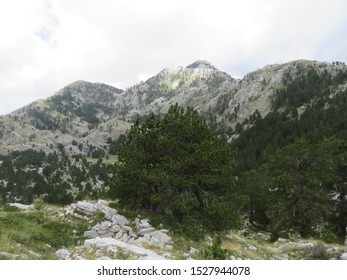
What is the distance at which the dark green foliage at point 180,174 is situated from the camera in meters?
20.7

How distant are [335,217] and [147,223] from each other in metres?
19.8

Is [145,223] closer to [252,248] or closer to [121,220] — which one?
[121,220]

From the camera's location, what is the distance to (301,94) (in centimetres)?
18850

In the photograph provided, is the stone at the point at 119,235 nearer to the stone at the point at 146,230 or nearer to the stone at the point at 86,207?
the stone at the point at 146,230

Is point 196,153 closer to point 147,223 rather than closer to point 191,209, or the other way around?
point 191,209

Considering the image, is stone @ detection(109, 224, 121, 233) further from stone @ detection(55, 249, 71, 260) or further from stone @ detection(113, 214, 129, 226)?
stone @ detection(55, 249, 71, 260)

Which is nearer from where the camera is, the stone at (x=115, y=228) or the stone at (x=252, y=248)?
the stone at (x=115, y=228)

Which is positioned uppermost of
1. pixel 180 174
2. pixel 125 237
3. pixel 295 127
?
pixel 295 127

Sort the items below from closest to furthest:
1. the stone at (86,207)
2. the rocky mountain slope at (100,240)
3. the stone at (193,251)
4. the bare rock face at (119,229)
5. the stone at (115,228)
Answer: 1. the rocky mountain slope at (100,240)
2. the stone at (193,251)
3. the bare rock face at (119,229)
4. the stone at (115,228)
5. the stone at (86,207)

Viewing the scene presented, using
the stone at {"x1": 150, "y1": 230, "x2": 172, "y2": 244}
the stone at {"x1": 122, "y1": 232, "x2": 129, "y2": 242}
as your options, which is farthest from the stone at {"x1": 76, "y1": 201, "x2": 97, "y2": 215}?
the stone at {"x1": 150, "y1": 230, "x2": 172, "y2": 244}

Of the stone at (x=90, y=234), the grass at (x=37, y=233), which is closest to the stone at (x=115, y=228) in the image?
the stone at (x=90, y=234)

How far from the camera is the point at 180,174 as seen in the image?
70.1 ft

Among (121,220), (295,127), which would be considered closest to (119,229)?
(121,220)
